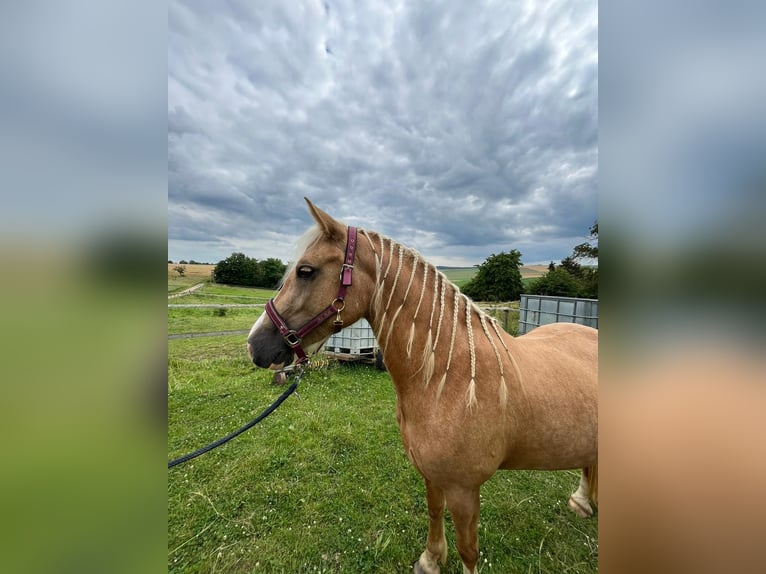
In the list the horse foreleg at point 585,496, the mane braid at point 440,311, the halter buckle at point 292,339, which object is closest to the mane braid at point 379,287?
the mane braid at point 440,311

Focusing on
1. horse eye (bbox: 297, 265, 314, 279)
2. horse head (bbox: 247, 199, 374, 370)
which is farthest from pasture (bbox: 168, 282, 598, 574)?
horse eye (bbox: 297, 265, 314, 279)

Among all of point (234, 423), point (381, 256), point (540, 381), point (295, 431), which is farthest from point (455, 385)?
point (234, 423)

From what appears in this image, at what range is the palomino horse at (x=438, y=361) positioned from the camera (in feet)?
5.03

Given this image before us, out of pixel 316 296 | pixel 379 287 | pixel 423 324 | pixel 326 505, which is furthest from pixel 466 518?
pixel 326 505

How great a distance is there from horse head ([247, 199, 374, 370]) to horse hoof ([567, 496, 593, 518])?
10.0 ft

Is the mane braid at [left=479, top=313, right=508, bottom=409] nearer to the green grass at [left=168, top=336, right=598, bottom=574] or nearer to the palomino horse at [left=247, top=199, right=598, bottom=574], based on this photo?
the palomino horse at [left=247, top=199, right=598, bottom=574]

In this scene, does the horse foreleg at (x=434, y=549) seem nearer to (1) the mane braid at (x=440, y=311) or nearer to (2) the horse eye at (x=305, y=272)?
(1) the mane braid at (x=440, y=311)

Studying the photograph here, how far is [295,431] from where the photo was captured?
419cm

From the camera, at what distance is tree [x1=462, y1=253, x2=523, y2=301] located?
17312 millimetres

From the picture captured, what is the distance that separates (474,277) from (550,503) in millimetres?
16739
